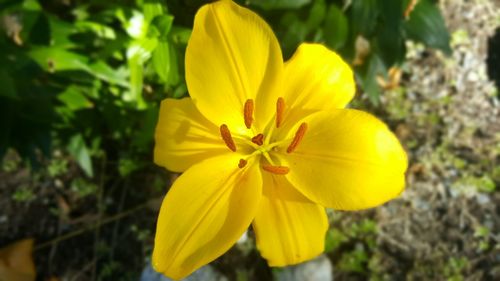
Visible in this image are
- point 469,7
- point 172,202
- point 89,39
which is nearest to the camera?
point 172,202

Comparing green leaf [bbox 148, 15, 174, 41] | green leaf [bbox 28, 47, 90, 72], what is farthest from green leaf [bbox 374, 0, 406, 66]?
green leaf [bbox 28, 47, 90, 72]

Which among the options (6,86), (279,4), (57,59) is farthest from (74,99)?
(279,4)

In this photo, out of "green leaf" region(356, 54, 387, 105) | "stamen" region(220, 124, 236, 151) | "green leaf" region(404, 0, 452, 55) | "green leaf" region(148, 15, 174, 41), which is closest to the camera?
"stamen" region(220, 124, 236, 151)

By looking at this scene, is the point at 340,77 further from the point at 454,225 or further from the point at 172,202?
the point at 454,225

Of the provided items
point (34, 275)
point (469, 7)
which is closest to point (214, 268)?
point (34, 275)

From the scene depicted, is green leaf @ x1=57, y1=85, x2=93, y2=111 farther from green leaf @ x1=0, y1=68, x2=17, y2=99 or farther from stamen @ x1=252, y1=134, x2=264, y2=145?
stamen @ x1=252, y1=134, x2=264, y2=145

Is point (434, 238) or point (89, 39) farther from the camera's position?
point (434, 238)
